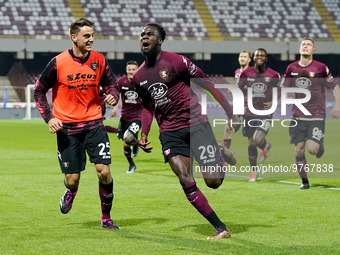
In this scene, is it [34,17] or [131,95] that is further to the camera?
[34,17]

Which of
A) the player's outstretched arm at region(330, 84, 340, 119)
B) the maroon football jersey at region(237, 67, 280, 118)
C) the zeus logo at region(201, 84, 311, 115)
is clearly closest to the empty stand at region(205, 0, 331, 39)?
the zeus logo at region(201, 84, 311, 115)

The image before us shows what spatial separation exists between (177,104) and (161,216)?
1.59 m

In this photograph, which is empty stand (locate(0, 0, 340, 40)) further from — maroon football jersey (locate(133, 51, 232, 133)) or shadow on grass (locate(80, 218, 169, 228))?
maroon football jersey (locate(133, 51, 232, 133))

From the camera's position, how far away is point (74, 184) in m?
6.56

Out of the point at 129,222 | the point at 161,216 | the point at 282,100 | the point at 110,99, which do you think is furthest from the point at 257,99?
the point at 110,99

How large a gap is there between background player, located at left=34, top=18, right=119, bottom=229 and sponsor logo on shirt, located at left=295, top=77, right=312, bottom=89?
3.96 meters

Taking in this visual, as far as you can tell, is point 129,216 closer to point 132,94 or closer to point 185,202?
point 185,202

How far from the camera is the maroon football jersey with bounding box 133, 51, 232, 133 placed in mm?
6039

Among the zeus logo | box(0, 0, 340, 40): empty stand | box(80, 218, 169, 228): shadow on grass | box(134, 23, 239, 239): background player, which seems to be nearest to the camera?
box(134, 23, 239, 239): background player

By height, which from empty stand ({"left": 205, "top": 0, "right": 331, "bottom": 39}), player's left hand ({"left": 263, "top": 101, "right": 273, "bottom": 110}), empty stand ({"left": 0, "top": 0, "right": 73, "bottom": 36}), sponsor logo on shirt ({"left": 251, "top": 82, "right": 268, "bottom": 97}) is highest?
sponsor logo on shirt ({"left": 251, "top": 82, "right": 268, "bottom": 97})

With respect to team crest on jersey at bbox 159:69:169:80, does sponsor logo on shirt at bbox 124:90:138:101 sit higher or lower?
lower

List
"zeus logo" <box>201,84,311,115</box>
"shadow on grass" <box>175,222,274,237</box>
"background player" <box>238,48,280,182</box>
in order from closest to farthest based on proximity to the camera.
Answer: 1. "shadow on grass" <box>175,222,274,237</box>
2. "zeus logo" <box>201,84,311,115</box>
3. "background player" <box>238,48,280,182</box>

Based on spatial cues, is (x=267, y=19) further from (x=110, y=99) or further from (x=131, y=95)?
(x=110, y=99)

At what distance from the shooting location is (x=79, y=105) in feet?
20.8
